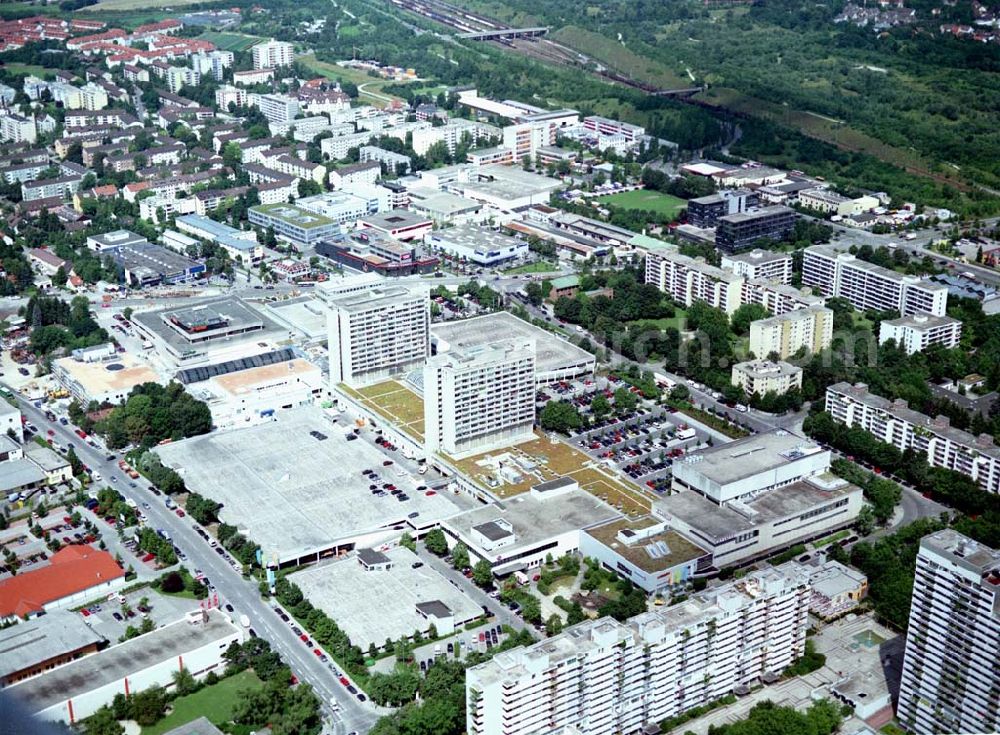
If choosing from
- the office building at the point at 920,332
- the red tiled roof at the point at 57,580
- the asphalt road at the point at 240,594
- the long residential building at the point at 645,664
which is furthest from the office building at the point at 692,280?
the red tiled roof at the point at 57,580

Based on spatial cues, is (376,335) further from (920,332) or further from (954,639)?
(954,639)

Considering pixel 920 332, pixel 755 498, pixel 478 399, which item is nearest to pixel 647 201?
pixel 920 332

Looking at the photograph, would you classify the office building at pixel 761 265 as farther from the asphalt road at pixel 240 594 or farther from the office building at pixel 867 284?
the asphalt road at pixel 240 594

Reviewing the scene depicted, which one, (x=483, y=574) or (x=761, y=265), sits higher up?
(x=761, y=265)

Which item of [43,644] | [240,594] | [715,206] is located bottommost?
[240,594]

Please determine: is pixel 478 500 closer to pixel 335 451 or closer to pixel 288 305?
pixel 335 451

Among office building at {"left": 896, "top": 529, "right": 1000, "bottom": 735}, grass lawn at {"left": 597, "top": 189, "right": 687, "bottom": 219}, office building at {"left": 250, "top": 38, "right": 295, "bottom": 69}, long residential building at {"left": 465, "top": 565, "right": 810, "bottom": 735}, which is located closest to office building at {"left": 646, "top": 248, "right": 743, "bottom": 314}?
grass lawn at {"left": 597, "top": 189, "right": 687, "bottom": 219}
